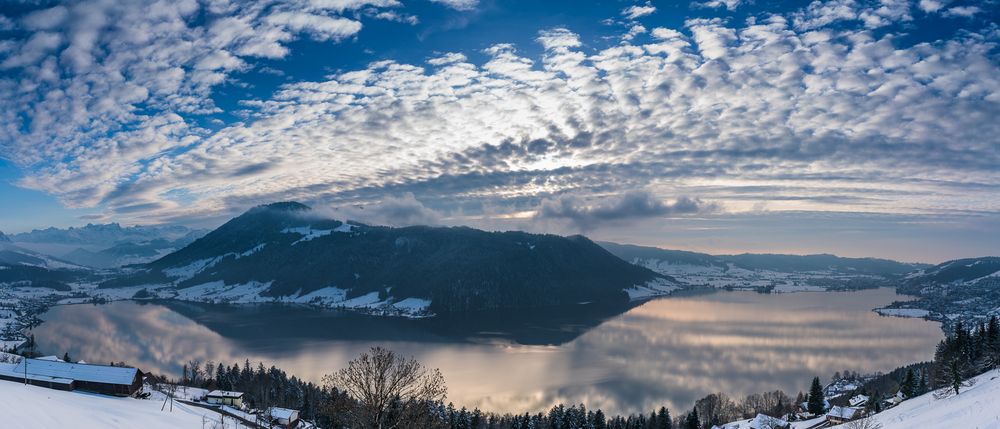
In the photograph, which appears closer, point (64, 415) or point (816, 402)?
point (64, 415)

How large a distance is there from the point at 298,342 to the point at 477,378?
1875 inches

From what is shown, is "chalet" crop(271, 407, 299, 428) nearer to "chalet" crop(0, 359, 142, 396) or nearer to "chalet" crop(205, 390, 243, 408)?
"chalet" crop(205, 390, 243, 408)

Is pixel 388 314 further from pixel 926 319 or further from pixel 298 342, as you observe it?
pixel 926 319

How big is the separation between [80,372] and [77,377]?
408mm

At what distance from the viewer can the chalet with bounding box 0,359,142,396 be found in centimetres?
3838

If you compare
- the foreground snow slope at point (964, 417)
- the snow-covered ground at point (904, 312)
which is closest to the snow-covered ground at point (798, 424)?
the foreground snow slope at point (964, 417)

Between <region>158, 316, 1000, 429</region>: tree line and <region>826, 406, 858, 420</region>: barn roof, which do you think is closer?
<region>826, 406, 858, 420</region>: barn roof

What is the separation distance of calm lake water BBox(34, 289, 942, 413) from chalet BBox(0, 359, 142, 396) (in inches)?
1363

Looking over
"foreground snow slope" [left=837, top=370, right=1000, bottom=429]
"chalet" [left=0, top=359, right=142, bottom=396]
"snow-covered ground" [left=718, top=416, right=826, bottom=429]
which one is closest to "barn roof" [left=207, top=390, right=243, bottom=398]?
"chalet" [left=0, top=359, right=142, bottom=396]

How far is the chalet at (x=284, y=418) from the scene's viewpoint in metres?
42.2

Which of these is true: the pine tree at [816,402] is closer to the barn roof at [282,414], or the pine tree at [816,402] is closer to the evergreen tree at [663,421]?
the evergreen tree at [663,421]

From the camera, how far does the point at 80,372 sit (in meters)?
39.8

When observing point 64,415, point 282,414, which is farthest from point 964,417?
point 282,414

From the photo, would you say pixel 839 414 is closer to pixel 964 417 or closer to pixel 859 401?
pixel 859 401
